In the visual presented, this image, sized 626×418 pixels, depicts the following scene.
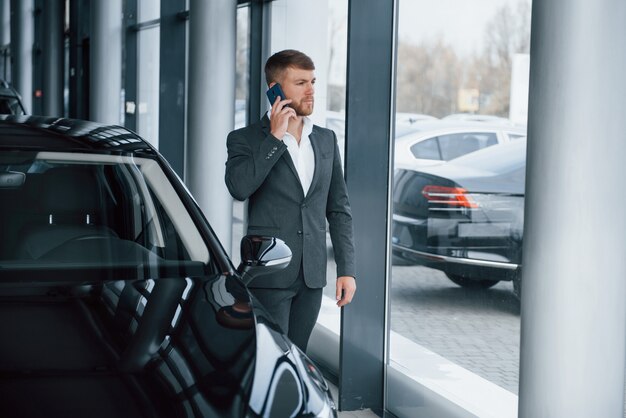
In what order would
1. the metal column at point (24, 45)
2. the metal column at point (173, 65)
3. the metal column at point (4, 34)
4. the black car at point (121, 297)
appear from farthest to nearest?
the metal column at point (4, 34)
the metal column at point (24, 45)
the metal column at point (173, 65)
the black car at point (121, 297)

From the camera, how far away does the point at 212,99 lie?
6.87 metres

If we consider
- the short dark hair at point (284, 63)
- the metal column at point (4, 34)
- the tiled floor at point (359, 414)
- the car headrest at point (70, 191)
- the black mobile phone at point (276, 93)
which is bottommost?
the tiled floor at point (359, 414)

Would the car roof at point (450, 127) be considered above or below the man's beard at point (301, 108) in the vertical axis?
below

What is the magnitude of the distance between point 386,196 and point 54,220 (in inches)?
83.2

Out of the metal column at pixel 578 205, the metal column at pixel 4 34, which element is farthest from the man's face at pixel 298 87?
the metal column at pixel 4 34

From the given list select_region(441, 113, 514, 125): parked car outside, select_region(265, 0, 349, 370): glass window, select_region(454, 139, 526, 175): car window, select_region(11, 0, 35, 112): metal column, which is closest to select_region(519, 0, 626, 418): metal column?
select_region(454, 139, 526, 175): car window

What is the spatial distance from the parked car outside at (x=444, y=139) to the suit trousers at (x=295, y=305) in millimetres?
1028

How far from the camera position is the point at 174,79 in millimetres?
9539

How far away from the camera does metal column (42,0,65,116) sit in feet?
51.4

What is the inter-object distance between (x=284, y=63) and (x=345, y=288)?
878mm

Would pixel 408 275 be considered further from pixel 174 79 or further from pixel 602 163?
pixel 174 79

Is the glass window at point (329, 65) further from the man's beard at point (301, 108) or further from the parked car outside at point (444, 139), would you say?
the man's beard at point (301, 108)

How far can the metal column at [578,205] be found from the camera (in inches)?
115

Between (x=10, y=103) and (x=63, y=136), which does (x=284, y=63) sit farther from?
(x=10, y=103)
